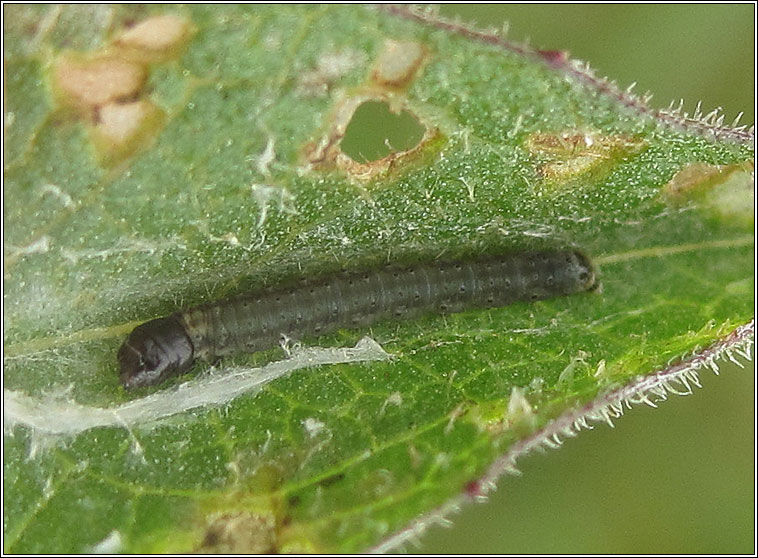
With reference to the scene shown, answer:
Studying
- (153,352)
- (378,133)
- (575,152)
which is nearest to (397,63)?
(378,133)

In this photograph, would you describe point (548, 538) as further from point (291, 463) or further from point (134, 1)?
point (134, 1)

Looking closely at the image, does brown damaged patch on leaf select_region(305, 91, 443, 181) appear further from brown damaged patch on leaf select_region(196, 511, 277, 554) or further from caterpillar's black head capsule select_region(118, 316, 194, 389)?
brown damaged patch on leaf select_region(196, 511, 277, 554)

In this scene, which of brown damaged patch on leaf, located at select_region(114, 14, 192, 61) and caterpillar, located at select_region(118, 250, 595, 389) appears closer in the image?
brown damaged patch on leaf, located at select_region(114, 14, 192, 61)

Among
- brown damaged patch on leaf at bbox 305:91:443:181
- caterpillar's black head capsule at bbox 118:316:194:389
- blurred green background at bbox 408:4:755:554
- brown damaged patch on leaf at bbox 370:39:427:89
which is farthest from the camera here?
blurred green background at bbox 408:4:755:554

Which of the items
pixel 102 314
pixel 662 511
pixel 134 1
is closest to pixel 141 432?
pixel 102 314

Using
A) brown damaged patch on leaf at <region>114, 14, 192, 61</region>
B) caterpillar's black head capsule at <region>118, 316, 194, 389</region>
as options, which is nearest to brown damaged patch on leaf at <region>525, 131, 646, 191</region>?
brown damaged patch on leaf at <region>114, 14, 192, 61</region>

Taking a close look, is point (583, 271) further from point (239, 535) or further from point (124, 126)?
point (124, 126)
